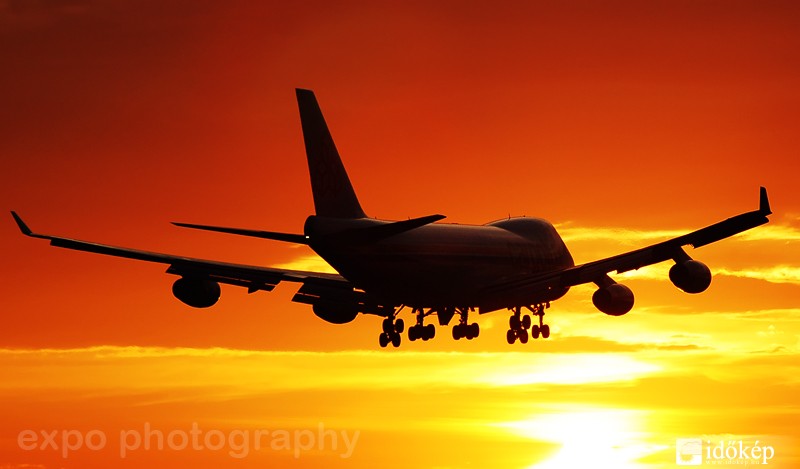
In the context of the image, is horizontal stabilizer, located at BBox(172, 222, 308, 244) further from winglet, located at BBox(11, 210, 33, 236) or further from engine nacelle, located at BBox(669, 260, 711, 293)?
engine nacelle, located at BBox(669, 260, 711, 293)

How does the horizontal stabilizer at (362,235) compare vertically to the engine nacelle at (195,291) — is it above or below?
A: above

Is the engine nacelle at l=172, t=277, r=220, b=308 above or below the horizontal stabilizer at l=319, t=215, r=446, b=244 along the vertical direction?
below

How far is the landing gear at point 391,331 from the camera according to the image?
7062cm

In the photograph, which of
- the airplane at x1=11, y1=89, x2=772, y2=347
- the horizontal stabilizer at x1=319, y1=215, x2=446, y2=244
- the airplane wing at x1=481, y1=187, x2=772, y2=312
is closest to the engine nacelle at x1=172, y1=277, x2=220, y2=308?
the airplane at x1=11, y1=89, x2=772, y2=347

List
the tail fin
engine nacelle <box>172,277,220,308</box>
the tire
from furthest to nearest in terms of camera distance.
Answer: the tire < engine nacelle <box>172,277,220,308</box> < the tail fin

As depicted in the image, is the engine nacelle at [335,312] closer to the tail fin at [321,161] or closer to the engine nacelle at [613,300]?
the tail fin at [321,161]

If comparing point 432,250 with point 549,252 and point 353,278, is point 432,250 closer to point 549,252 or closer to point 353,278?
point 353,278

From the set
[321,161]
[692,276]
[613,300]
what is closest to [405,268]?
[321,161]

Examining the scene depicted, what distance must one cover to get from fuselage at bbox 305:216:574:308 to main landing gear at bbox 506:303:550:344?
1727 mm

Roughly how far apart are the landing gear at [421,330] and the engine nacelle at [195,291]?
1067cm

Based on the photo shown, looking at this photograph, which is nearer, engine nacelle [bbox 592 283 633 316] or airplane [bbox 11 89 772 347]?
airplane [bbox 11 89 772 347]

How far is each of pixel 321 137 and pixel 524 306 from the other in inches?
617

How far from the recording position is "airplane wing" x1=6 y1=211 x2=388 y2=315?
63172 millimetres

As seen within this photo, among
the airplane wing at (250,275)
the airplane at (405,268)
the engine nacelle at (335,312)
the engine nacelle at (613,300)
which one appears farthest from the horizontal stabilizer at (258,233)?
the engine nacelle at (613,300)
